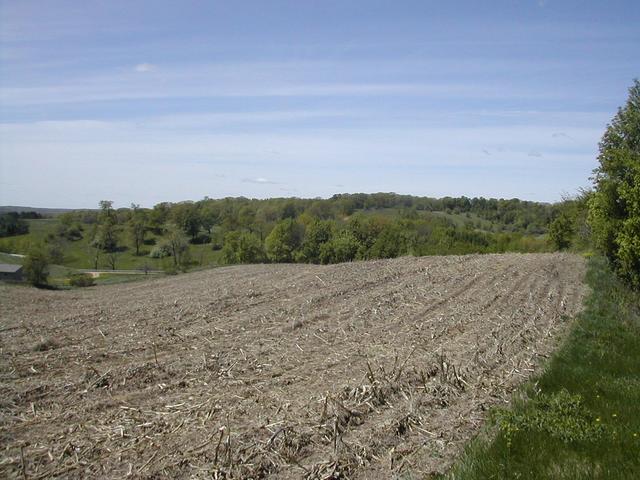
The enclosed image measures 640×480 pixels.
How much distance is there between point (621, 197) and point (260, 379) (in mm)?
15757

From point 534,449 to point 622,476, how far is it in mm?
948

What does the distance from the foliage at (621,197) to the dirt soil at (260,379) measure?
3.30 m

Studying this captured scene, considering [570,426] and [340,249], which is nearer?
[570,426]

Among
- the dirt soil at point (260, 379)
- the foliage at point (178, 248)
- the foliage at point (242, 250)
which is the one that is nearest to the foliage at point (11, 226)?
the foliage at point (178, 248)

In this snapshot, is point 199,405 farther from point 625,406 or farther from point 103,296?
point 103,296

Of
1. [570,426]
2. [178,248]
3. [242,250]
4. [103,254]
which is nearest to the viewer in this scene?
[570,426]

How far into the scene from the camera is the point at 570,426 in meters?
6.62

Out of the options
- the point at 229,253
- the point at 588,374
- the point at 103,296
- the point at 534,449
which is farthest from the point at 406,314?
the point at 229,253

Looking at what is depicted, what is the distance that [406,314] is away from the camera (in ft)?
48.3

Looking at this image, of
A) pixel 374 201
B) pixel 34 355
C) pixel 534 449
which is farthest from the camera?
pixel 374 201

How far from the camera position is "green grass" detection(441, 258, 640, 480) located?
5.61 m

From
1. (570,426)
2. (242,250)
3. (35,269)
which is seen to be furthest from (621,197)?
(242,250)

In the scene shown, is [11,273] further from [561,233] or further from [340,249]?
[561,233]

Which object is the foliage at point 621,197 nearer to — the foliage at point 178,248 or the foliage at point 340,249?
the foliage at point 340,249
